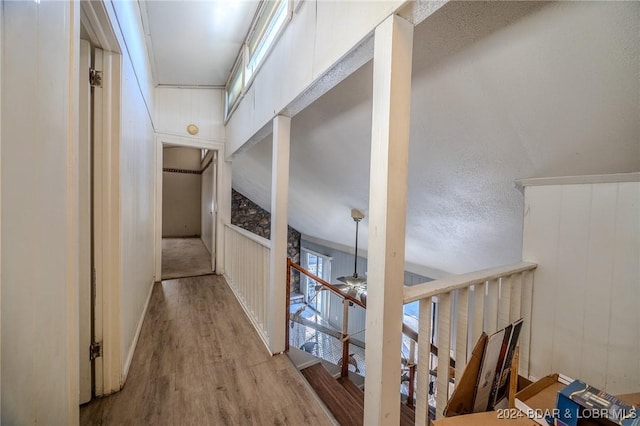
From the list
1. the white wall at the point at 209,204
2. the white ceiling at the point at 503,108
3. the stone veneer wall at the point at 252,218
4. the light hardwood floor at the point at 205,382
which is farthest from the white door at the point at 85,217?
the stone veneer wall at the point at 252,218

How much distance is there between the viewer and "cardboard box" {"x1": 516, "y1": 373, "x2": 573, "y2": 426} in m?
0.88

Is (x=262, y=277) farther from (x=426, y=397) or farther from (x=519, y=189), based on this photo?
(x=519, y=189)

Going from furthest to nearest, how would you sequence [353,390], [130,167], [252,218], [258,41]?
[252,218], [258,41], [353,390], [130,167]

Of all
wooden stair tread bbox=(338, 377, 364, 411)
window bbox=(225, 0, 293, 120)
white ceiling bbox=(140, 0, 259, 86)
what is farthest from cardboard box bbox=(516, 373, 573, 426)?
white ceiling bbox=(140, 0, 259, 86)

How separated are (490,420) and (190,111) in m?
→ 4.12

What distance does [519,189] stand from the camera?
62.4 inches

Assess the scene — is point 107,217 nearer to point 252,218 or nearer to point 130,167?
point 130,167

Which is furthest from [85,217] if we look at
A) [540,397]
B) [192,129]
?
[192,129]

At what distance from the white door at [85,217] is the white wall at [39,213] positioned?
564mm

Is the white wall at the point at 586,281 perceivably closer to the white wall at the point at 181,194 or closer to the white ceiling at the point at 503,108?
the white ceiling at the point at 503,108

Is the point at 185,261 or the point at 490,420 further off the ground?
the point at 490,420

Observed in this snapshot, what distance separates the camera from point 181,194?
751cm

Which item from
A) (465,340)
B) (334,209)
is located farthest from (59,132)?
(334,209)

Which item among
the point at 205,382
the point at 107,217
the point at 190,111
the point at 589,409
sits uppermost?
Answer: the point at 190,111
